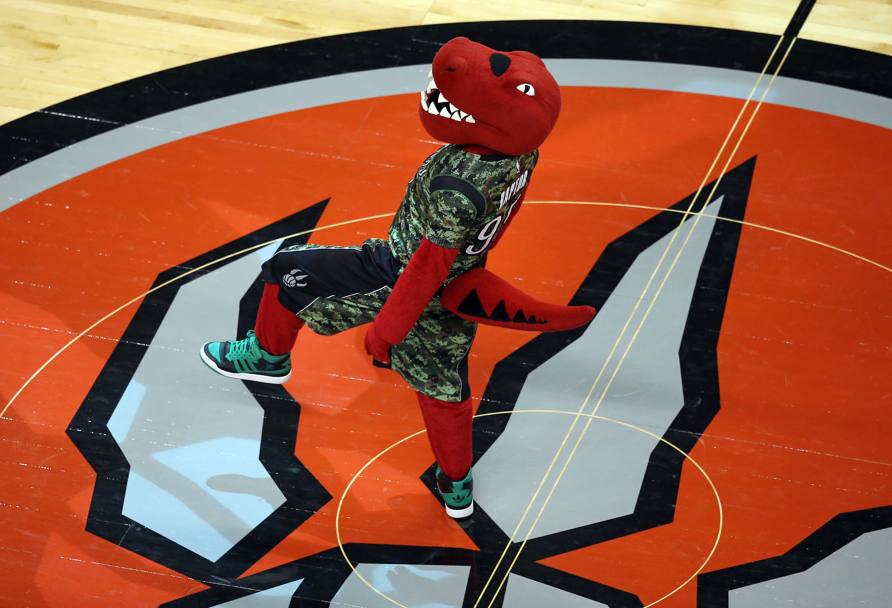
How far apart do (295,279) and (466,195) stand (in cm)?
62

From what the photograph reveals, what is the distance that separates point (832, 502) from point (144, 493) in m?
1.88

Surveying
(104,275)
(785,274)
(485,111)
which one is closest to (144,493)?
(104,275)

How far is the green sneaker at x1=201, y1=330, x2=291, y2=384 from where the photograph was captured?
133 inches

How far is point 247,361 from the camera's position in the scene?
339cm

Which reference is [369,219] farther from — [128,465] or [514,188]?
Result: [514,188]

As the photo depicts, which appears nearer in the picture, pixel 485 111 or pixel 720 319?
pixel 485 111

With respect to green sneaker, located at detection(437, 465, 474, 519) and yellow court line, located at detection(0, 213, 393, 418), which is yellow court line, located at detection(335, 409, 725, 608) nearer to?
green sneaker, located at detection(437, 465, 474, 519)

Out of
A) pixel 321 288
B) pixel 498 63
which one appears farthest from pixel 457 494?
pixel 498 63

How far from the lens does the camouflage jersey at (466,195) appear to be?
8.61ft

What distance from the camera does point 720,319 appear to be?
12.2 ft

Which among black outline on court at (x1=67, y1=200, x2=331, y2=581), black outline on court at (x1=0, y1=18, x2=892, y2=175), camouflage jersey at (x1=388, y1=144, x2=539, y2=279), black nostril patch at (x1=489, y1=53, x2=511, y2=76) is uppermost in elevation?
black outline on court at (x1=0, y1=18, x2=892, y2=175)

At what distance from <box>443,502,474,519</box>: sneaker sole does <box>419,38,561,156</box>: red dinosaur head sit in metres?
1.05

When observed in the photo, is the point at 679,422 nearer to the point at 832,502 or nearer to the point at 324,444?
the point at 832,502

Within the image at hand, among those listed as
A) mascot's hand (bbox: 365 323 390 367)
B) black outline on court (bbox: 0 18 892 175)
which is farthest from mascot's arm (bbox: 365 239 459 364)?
black outline on court (bbox: 0 18 892 175)
